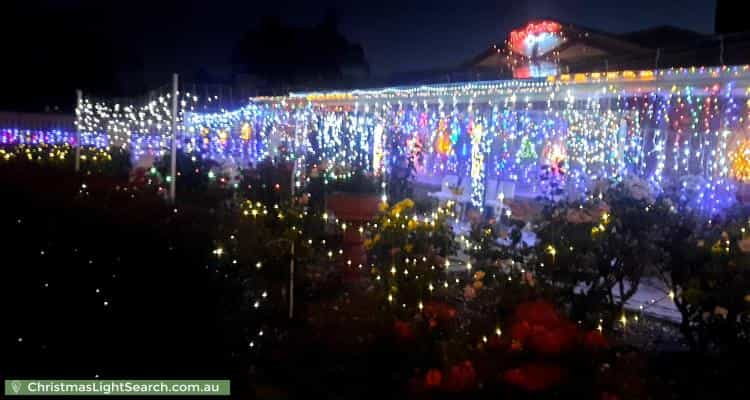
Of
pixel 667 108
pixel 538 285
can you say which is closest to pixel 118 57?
pixel 667 108

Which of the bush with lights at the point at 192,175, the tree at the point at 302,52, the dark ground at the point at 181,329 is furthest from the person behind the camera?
the tree at the point at 302,52

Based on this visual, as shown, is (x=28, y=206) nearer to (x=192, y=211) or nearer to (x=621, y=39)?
(x=192, y=211)

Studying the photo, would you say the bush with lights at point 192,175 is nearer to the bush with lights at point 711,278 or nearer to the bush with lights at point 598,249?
the bush with lights at point 598,249

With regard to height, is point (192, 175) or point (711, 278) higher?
point (192, 175)

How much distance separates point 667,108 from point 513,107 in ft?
9.36

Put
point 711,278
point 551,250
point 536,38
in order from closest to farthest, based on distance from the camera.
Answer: point 711,278, point 551,250, point 536,38

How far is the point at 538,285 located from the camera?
3.99 m

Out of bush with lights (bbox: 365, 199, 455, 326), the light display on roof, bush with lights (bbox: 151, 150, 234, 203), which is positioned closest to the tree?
the light display on roof

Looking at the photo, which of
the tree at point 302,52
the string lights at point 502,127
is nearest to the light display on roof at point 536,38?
the string lights at point 502,127

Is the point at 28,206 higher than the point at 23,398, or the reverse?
the point at 28,206

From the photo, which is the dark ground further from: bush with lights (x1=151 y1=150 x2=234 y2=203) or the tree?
the tree

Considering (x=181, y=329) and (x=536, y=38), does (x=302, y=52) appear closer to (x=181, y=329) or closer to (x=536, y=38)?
Answer: (x=536, y=38)

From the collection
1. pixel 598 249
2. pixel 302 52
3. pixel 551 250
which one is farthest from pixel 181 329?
pixel 302 52

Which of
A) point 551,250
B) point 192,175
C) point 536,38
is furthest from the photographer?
point 536,38
